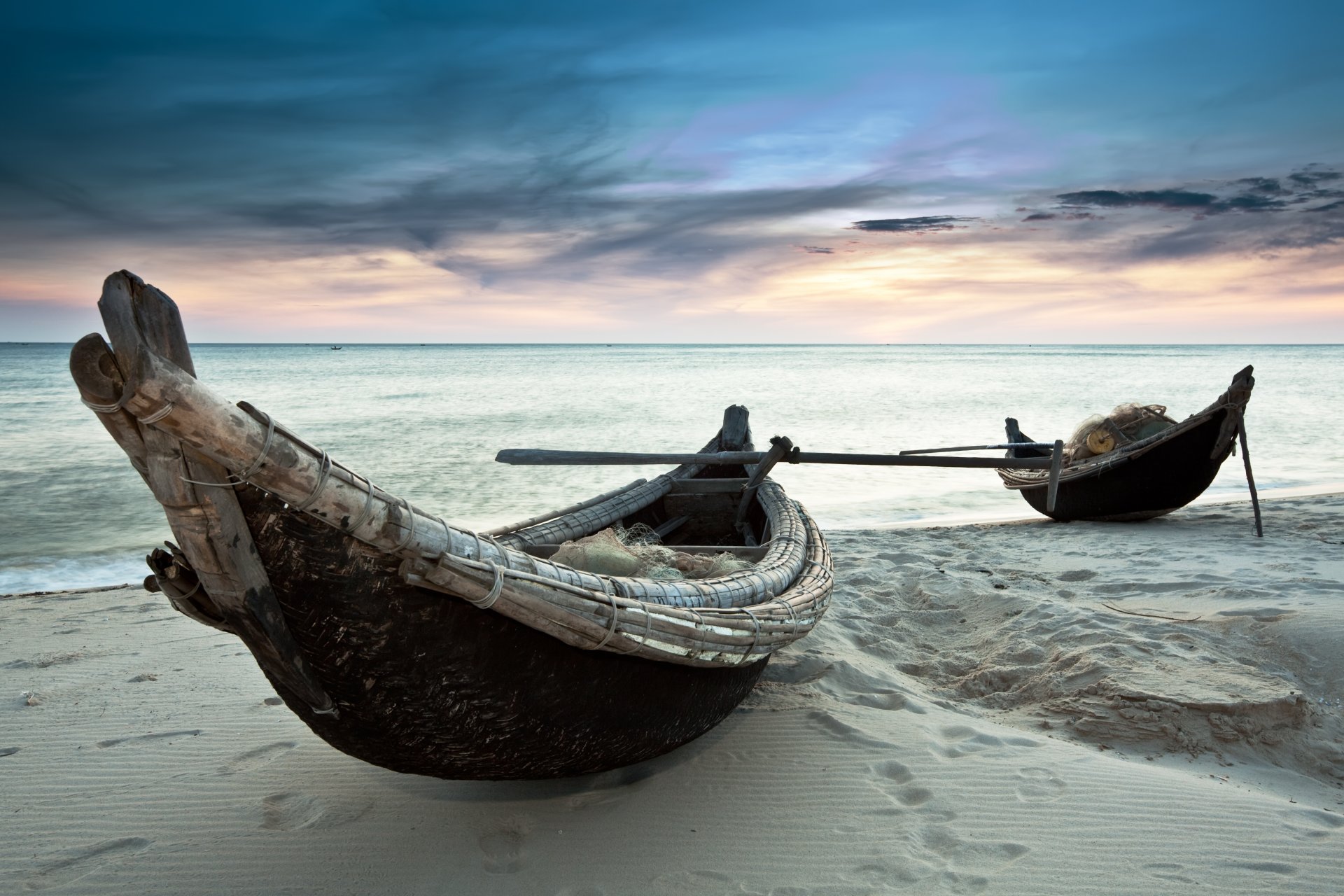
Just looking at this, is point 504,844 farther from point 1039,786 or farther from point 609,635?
point 1039,786

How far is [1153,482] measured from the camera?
28.2ft

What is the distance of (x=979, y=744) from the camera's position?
3660 millimetres

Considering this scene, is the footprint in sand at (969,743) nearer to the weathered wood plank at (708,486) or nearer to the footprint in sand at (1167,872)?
the footprint in sand at (1167,872)

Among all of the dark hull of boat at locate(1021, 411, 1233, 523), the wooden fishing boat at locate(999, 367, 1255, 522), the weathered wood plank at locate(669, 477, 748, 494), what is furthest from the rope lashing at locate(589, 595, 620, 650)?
the dark hull of boat at locate(1021, 411, 1233, 523)

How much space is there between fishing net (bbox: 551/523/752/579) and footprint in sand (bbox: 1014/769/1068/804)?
1475mm

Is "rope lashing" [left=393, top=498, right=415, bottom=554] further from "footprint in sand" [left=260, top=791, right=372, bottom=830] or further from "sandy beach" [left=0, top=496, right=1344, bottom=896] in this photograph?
"footprint in sand" [left=260, top=791, right=372, bottom=830]

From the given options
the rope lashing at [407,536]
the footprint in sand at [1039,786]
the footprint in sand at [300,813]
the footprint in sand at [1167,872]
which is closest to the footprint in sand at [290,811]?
the footprint in sand at [300,813]

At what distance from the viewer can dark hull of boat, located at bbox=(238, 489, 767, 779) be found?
84.5 inches

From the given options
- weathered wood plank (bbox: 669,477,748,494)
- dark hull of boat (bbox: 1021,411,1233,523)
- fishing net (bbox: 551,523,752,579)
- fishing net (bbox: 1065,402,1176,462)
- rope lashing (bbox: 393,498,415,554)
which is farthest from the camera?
fishing net (bbox: 1065,402,1176,462)

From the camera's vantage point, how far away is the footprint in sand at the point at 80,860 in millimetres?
2783

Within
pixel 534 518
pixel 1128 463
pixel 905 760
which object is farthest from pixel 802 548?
pixel 1128 463

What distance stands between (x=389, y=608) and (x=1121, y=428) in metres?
9.13

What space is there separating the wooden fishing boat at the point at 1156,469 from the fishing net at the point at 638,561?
5.16m

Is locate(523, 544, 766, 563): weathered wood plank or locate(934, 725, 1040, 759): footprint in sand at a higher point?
locate(523, 544, 766, 563): weathered wood plank
